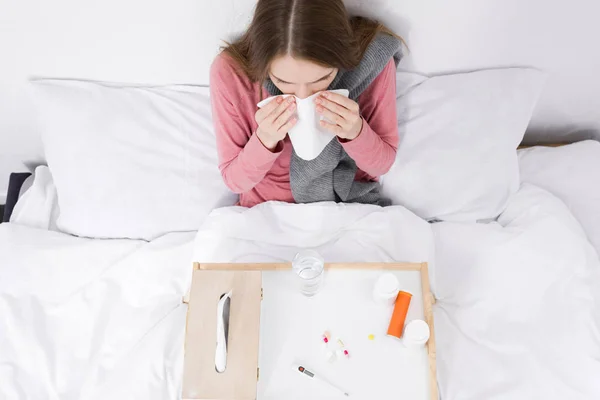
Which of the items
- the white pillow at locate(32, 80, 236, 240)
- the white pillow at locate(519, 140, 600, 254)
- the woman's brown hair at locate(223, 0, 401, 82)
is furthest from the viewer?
the white pillow at locate(519, 140, 600, 254)

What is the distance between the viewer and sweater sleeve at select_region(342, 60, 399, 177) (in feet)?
3.66

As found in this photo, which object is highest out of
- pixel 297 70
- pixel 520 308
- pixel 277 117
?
pixel 297 70

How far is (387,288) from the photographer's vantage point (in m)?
1.02

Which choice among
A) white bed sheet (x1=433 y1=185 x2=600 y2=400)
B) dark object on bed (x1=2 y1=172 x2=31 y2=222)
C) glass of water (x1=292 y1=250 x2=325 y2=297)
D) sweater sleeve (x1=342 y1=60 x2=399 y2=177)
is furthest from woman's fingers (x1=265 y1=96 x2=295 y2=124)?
dark object on bed (x1=2 y1=172 x2=31 y2=222)

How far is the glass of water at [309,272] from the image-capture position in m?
1.04

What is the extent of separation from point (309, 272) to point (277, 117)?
0.31 metres

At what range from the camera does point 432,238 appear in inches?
50.6

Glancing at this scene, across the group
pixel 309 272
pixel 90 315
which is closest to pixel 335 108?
pixel 309 272

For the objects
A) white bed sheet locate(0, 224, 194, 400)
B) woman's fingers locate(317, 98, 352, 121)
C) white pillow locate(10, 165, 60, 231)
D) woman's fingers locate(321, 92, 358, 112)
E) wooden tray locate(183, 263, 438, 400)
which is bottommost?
white bed sheet locate(0, 224, 194, 400)

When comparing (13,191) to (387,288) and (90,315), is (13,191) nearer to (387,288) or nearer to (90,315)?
(90,315)

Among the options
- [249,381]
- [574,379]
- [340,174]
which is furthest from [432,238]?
[249,381]

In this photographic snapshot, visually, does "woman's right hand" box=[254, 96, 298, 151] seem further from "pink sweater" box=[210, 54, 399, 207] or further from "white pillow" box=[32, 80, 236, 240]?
"white pillow" box=[32, 80, 236, 240]

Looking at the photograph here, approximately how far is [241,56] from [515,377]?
897 millimetres

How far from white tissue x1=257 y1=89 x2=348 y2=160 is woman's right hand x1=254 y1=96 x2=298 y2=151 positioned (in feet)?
0.04
